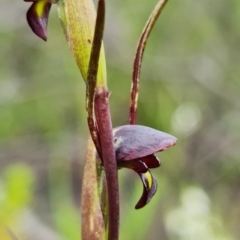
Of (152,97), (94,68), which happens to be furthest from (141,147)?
(152,97)

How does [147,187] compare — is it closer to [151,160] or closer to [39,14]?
[151,160]

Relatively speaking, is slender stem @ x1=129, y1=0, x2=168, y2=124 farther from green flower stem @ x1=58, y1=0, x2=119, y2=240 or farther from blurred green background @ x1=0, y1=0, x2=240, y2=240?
blurred green background @ x1=0, y1=0, x2=240, y2=240

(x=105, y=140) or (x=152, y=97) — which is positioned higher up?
(x=105, y=140)

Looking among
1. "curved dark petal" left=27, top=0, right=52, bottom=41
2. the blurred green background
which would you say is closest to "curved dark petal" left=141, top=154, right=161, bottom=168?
"curved dark petal" left=27, top=0, right=52, bottom=41

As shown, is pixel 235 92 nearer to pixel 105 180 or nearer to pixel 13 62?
pixel 13 62

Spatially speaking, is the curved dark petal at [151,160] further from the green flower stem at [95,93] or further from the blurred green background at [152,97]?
the blurred green background at [152,97]

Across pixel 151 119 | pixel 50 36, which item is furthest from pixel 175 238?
pixel 50 36
